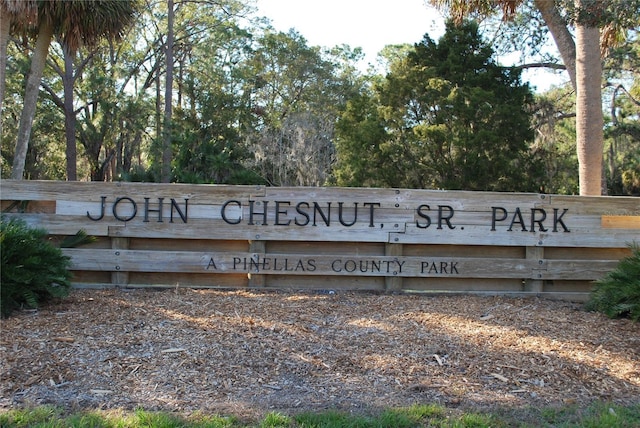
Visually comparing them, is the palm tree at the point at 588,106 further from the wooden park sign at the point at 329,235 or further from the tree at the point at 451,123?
the tree at the point at 451,123

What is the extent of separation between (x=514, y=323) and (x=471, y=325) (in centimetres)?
45

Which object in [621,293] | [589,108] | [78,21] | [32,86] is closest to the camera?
[621,293]

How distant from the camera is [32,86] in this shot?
13609 mm

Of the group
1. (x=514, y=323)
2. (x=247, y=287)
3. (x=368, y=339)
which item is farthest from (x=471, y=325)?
(x=247, y=287)

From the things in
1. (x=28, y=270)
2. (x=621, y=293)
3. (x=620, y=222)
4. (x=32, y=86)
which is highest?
(x=32, y=86)

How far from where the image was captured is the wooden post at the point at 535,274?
23.4 ft

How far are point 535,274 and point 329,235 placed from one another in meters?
2.46

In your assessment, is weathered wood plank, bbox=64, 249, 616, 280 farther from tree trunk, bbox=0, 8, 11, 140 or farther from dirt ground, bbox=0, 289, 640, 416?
tree trunk, bbox=0, 8, 11, 140

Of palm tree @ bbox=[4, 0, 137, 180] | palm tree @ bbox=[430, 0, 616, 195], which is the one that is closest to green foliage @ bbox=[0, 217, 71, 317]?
palm tree @ bbox=[4, 0, 137, 180]

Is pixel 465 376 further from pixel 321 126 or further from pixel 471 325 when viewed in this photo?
pixel 321 126

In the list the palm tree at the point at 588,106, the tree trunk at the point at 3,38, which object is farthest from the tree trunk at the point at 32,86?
the palm tree at the point at 588,106

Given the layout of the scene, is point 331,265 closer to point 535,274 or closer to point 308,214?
point 308,214

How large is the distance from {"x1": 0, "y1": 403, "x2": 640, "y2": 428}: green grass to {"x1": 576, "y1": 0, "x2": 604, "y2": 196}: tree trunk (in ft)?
21.0

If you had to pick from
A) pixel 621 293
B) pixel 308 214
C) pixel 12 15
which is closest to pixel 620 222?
pixel 621 293
